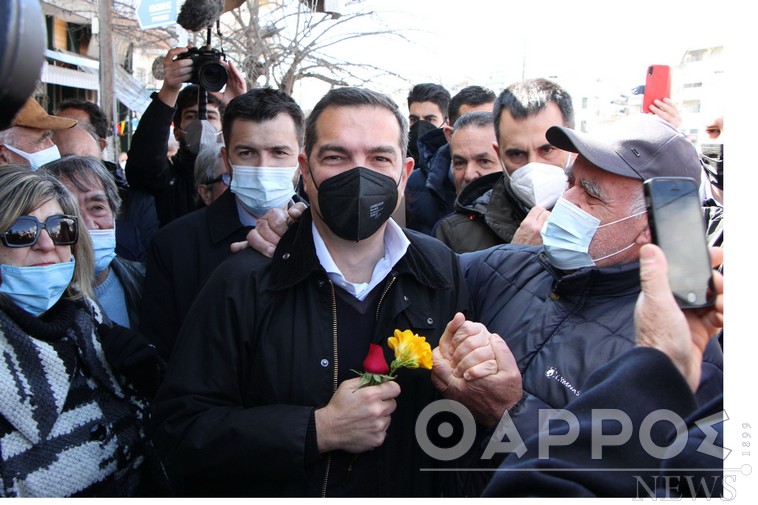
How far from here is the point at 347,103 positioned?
7.63ft

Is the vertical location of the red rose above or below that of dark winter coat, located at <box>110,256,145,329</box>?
above

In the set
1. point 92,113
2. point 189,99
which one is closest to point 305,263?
point 189,99

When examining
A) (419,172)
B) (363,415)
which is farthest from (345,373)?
(419,172)

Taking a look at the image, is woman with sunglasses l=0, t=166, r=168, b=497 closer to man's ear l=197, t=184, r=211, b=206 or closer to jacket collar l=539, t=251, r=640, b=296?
man's ear l=197, t=184, r=211, b=206

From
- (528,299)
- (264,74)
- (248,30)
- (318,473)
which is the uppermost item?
(248,30)

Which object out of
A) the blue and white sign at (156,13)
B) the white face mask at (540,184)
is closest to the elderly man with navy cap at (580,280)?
the white face mask at (540,184)

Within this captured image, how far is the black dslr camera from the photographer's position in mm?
4086

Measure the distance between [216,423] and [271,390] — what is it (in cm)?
19

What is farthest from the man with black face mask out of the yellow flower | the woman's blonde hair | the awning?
the awning

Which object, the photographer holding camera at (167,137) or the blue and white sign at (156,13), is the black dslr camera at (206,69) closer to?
the photographer holding camera at (167,137)

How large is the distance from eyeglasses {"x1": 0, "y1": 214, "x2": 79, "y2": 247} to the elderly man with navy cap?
1682 millimetres

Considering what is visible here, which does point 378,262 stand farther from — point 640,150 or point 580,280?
point 640,150

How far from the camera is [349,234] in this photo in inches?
85.5

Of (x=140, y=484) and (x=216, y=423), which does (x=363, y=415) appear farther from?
(x=140, y=484)
